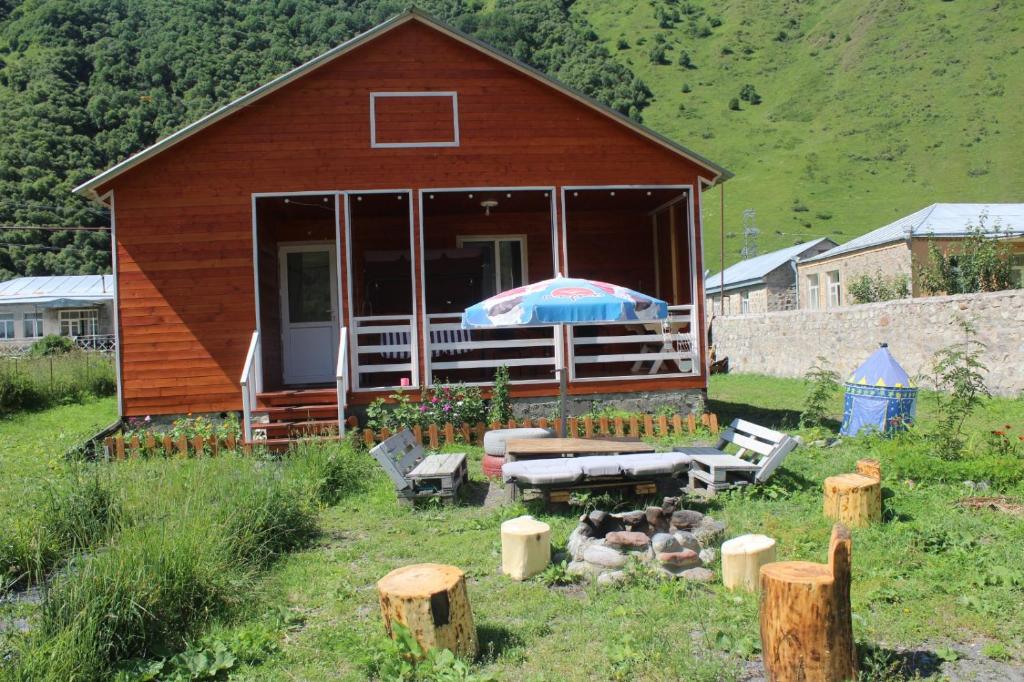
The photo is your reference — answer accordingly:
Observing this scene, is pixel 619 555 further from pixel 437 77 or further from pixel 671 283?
pixel 671 283

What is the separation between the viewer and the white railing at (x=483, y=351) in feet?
37.8

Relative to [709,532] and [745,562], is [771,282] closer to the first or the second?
[709,532]

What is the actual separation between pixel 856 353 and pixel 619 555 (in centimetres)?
1451

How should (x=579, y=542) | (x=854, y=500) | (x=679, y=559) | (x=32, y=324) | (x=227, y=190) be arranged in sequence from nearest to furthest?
1. (x=679, y=559)
2. (x=579, y=542)
3. (x=854, y=500)
4. (x=227, y=190)
5. (x=32, y=324)

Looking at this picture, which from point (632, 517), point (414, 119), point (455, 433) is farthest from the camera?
point (414, 119)

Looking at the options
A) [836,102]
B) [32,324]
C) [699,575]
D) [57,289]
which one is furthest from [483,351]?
[836,102]

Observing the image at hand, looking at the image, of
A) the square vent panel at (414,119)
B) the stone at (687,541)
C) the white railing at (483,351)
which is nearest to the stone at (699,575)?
the stone at (687,541)

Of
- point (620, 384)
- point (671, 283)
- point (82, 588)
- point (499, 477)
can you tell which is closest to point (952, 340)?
point (671, 283)

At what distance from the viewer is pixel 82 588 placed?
4055mm

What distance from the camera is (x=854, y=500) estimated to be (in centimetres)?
632

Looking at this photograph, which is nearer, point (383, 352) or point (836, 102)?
point (383, 352)

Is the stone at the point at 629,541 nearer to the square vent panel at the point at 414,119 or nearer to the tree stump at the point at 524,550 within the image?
the tree stump at the point at 524,550

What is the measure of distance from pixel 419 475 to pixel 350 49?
23.6 ft

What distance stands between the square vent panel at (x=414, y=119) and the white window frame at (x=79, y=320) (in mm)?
41745
